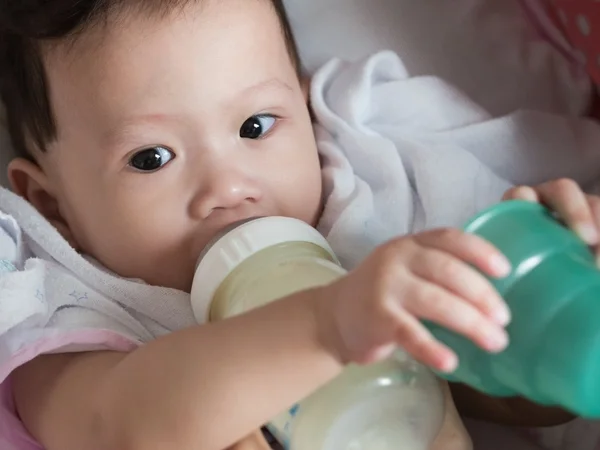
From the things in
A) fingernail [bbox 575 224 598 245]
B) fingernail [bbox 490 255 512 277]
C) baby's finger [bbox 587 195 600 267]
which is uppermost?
fingernail [bbox 490 255 512 277]

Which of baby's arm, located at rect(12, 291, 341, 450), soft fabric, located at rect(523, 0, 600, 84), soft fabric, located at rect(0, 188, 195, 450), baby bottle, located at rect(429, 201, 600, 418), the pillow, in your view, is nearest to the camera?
baby bottle, located at rect(429, 201, 600, 418)

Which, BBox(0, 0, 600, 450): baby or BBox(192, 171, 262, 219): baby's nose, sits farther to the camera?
BBox(192, 171, 262, 219): baby's nose

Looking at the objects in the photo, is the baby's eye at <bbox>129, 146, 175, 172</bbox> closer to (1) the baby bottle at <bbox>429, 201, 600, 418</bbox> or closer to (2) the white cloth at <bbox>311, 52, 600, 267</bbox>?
(2) the white cloth at <bbox>311, 52, 600, 267</bbox>

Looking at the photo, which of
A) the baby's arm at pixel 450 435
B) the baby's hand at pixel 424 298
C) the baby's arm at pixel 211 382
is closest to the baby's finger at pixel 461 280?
the baby's hand at pixel 424 298

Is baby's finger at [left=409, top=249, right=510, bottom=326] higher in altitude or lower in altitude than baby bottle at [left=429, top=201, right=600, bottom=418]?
higher

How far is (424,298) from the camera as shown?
1.86 feet

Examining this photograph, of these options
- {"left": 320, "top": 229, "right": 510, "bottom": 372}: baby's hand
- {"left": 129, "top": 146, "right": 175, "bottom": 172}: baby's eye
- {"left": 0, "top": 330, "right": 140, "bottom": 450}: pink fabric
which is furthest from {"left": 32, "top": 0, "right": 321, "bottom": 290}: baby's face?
{"left": 320, "top": 229, "right": 510, "bottom": 372}: baby's hand

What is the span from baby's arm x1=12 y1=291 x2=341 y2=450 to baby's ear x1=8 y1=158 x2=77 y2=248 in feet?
1.07

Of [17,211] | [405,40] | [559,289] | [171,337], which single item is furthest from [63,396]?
[405,40]

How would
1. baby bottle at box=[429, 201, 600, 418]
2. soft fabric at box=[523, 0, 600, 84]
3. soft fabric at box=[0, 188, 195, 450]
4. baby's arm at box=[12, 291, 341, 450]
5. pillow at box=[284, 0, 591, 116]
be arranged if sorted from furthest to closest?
pillow at box=[284, 0, 591, 116] < soft fabric at box=[523, 0, 600, 84] < soft fabric at box=[0, 188, 195, 450] < baby's arm at box=[12, 291, 341, 450] < baby bottle at box=[429, 201, 600, 418]

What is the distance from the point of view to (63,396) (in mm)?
846

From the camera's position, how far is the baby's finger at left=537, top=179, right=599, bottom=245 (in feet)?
2.29

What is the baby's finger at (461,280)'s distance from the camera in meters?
0.55

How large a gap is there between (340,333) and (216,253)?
223 millimetres
